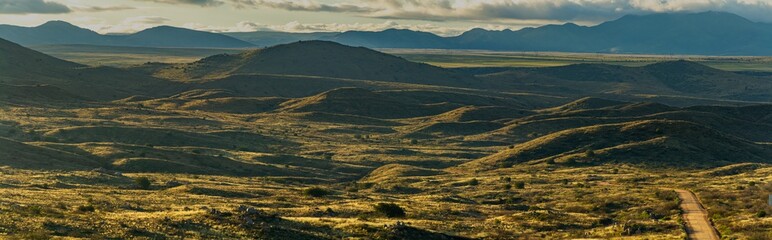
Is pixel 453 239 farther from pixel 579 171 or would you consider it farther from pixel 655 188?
pixel 579 171

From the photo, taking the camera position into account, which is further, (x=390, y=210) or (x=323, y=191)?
(x=323, y=191)

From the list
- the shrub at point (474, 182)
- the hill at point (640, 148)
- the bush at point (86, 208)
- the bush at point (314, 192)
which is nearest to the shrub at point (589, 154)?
the hill at point (640, 148)

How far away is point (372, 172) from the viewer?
117m

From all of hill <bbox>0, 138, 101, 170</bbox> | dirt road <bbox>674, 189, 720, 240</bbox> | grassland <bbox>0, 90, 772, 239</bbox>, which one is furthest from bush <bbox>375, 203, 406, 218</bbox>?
hill <bbox>0, 138, 101, 170</bbox>

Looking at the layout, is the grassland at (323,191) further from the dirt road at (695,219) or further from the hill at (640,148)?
the hill at (640,148)

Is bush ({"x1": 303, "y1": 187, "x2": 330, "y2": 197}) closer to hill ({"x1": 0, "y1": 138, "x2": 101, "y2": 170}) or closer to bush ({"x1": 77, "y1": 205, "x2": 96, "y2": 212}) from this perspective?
bush ({"x1": 77, "y1": 205, "x2": 96, "y2": 212})

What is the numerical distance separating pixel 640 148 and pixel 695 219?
2530 inches

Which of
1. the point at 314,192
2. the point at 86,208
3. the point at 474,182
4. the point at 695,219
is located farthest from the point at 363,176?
the point at 86,208

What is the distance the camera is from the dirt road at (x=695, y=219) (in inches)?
2181

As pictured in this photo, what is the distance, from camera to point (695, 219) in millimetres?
63062

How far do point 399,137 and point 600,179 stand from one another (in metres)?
76.8

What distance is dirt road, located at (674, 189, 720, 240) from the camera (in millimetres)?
55406

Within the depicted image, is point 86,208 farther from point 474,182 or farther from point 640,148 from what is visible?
point 640,148

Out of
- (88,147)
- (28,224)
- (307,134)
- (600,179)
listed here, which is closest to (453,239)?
(28,224)
